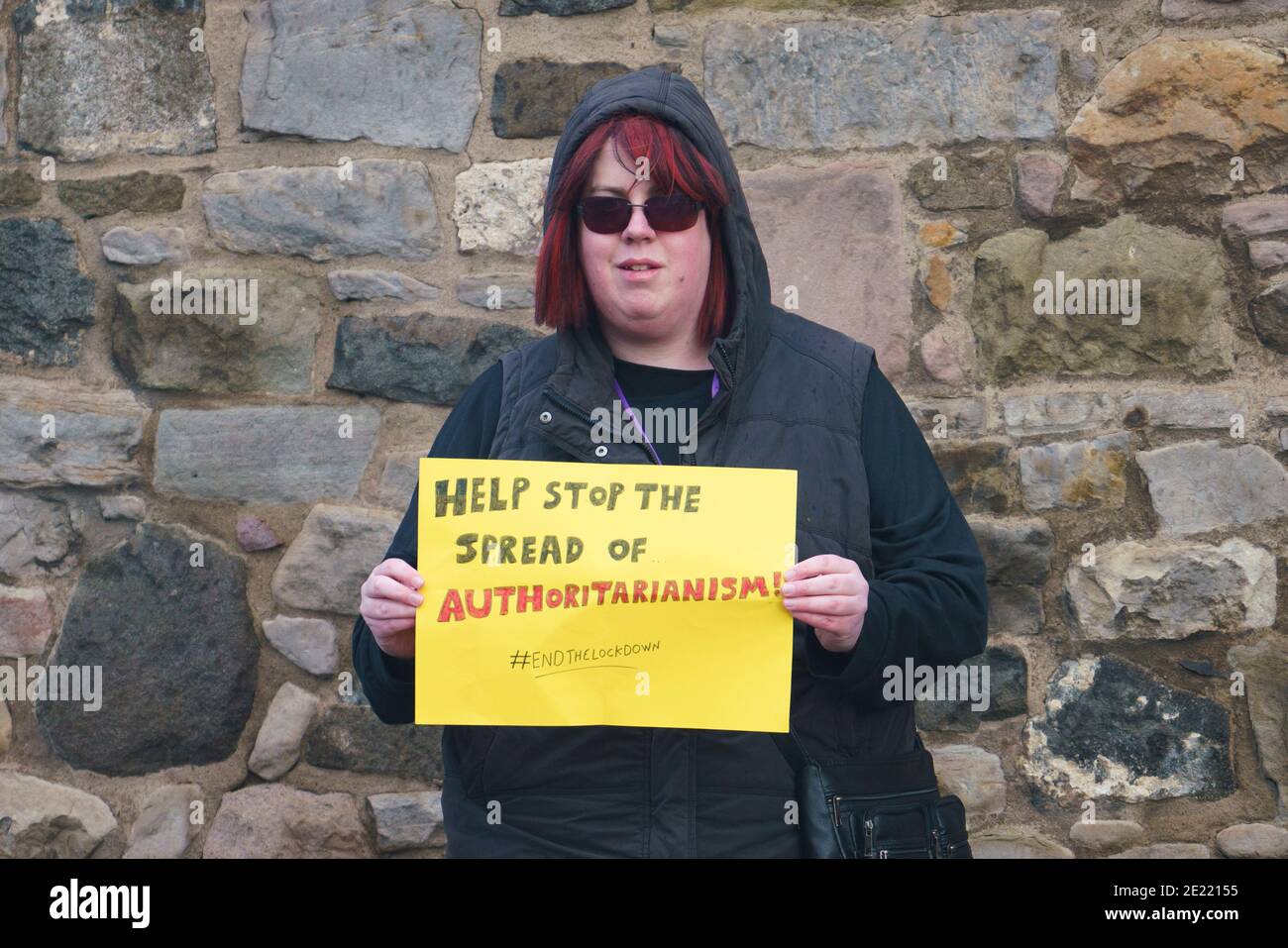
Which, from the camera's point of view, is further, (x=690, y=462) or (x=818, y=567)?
(x=690, y=462)

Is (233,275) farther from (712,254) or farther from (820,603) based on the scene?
(820,603)

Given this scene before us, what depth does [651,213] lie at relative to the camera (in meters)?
1.88

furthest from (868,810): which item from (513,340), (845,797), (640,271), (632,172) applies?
(513,340)

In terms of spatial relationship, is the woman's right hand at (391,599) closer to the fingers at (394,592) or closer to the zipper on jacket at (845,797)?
the fingers at (394,592)

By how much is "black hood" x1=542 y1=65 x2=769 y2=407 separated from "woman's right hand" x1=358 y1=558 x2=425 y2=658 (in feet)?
1.13

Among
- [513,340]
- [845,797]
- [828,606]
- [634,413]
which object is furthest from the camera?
[513,340]

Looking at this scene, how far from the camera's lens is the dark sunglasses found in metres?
1.88

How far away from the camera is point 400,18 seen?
2969mm

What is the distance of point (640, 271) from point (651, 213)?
8 centimetres

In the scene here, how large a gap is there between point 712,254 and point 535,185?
1074mm

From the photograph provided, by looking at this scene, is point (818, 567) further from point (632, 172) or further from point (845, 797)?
point (632, 172)

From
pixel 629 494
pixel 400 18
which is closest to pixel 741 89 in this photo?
pixel 400 18

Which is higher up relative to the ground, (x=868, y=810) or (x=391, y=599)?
(x=391, y=599)

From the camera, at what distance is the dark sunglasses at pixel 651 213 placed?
6.18 feet
